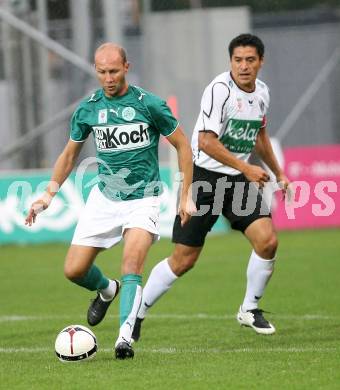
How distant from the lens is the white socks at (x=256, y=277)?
355 inches

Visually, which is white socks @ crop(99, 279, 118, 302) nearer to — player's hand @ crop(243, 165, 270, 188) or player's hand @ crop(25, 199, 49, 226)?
player's hand @ crop(25, 199, 49, 226)

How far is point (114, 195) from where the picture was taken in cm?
812

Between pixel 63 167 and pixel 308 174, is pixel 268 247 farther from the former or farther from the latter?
pixel 308 174

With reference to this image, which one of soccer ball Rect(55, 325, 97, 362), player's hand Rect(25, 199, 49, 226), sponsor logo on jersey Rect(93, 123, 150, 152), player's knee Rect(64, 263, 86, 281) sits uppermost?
sponsor logo on jersey Rect(93, 123, 150, 152)

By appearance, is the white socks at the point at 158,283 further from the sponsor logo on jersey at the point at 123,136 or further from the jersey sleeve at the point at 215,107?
the sponsor logo on jersey at the point at 123,136

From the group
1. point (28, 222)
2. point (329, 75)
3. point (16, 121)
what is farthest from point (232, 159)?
point (329, 75)

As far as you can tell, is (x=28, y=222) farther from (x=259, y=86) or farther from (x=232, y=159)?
(x=259, y=86)

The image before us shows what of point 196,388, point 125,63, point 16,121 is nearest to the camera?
point 196,388

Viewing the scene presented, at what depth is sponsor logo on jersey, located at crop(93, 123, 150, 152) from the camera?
7.95 m

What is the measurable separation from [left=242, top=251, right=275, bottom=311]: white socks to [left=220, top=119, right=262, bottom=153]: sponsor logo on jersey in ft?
2.86

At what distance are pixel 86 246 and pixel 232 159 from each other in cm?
129

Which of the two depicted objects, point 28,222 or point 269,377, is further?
point 28,222

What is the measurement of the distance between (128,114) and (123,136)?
16 cm

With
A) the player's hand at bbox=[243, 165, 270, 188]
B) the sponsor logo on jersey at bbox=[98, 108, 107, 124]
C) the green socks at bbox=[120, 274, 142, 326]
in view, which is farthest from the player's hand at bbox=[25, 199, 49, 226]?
the player's hand at bbox=[243, 165, 270, 188]
